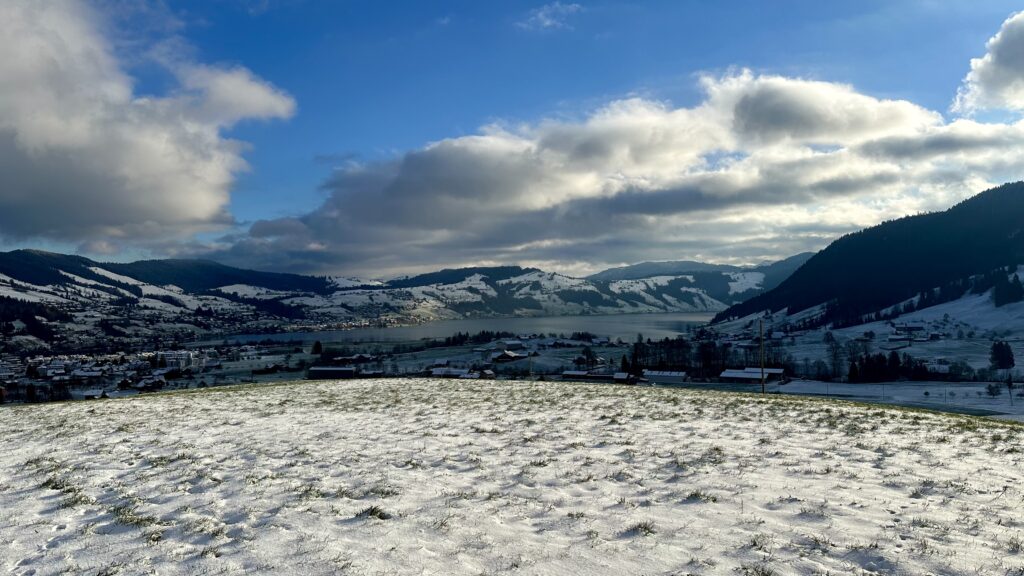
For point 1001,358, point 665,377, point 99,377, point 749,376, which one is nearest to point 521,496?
point 665,377

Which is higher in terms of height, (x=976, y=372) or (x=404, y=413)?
(x=404, y=413)

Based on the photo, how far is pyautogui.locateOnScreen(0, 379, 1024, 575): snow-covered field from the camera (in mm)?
7289

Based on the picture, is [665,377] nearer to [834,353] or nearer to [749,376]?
[749,376]

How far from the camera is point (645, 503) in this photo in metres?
9.46

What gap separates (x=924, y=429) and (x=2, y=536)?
21.7 m

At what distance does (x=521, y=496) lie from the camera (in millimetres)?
9945

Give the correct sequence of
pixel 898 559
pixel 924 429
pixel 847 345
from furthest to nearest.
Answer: pixel 847 345 → pixel 924 429 → pixel 898 559

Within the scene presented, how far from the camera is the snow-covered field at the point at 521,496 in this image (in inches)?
287

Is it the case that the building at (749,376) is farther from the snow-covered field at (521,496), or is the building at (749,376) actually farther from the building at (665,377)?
the snow-covered field at (521,496)

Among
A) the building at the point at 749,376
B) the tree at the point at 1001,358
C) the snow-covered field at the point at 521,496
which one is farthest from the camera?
the tree at the point at 1001,358

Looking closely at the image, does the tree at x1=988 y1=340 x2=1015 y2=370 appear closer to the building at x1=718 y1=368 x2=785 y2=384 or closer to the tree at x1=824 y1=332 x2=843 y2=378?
the tree at x1=824 y1=332 x2=843 y2=378

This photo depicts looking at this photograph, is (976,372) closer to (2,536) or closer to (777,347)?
(777,347)

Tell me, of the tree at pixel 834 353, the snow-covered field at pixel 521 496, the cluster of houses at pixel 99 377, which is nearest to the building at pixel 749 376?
the tree at pixel 834 353

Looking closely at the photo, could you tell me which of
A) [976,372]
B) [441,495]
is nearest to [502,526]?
[441,495]
